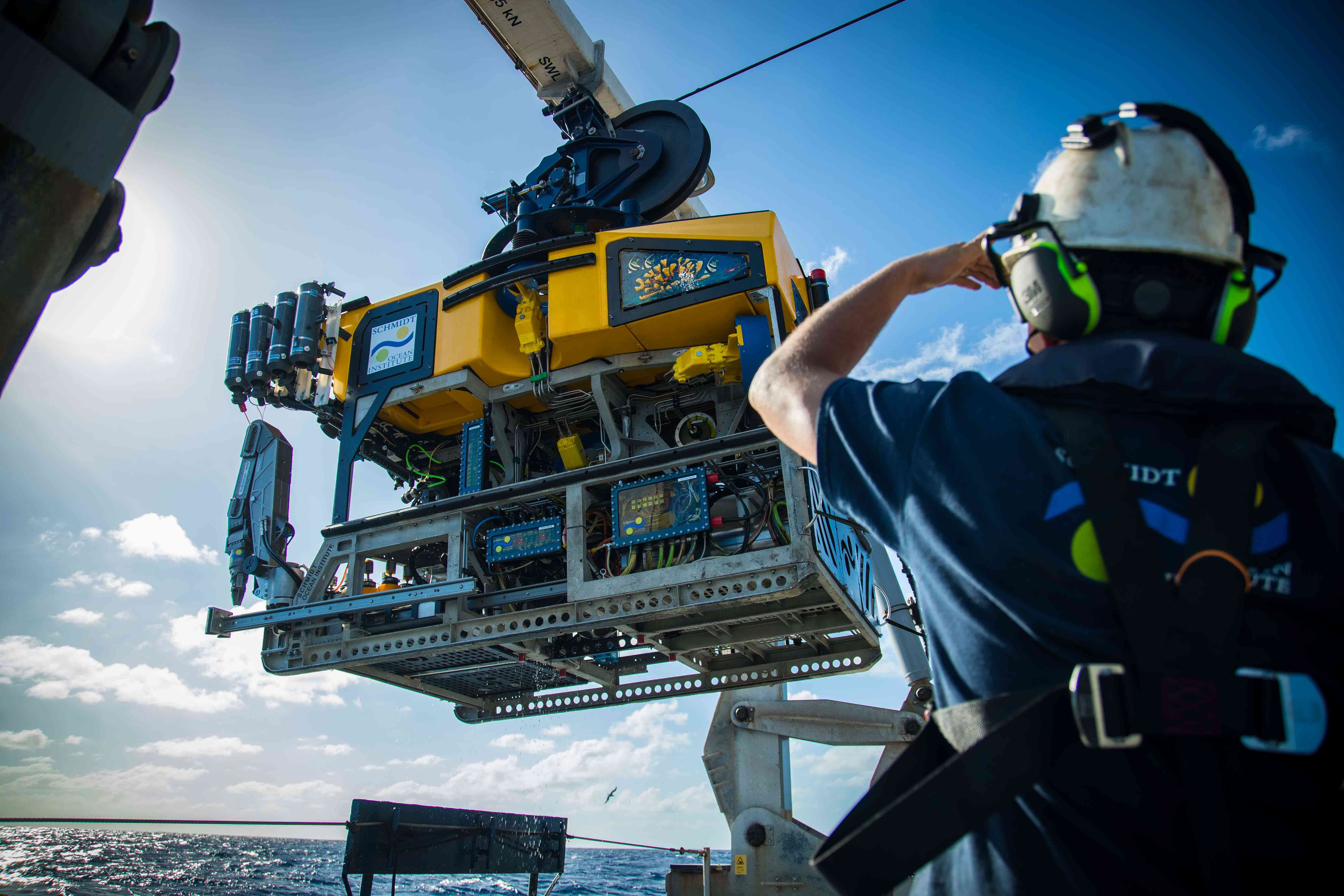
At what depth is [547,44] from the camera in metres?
15.5

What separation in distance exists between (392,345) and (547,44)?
8314 mm

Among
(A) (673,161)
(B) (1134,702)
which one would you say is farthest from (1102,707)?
(A) (673,161)

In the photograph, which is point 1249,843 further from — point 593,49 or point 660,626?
point 593,49

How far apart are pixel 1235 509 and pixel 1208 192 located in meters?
0.90

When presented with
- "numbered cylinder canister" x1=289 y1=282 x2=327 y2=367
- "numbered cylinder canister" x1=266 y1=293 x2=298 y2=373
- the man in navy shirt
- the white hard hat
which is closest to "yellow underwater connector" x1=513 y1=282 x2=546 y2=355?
"numbered cylinder canister" x1=289 y1=282 x2=327 y2=367

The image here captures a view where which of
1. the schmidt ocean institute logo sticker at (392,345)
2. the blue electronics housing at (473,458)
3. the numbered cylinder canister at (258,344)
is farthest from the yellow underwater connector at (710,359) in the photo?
the numbered cylinder canister at (258,344)

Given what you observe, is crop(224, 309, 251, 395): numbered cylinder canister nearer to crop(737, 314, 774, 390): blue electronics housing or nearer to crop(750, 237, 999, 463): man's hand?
crop(737, 314, 774, 390): blue electronics housing

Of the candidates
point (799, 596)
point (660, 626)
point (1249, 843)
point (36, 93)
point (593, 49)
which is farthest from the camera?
point (593, 49)

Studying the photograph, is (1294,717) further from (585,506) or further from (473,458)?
(473,458)

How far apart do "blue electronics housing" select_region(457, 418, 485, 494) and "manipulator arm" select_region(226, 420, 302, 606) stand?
2227 millimetres

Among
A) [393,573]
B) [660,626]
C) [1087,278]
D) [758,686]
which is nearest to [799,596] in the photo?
[660,626]

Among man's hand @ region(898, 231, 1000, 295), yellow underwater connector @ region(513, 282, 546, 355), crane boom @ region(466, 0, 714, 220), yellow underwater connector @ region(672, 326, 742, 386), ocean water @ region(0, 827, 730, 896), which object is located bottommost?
ocean water @ region(0, 827, 730, 896)

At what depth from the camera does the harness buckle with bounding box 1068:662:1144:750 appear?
48.8 inches

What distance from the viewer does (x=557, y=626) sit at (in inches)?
310
